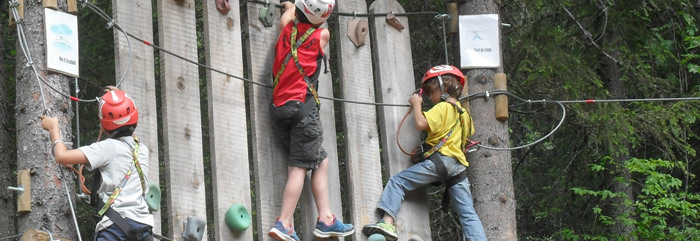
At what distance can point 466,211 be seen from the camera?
8312 mm

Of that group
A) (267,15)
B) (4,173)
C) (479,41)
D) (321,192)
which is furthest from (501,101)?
(4,173)

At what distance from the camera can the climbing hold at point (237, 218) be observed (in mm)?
7309

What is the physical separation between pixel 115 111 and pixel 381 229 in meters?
2.33

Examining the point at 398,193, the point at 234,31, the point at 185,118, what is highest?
the point at 234,31

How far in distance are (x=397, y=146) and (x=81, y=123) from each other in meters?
4.52

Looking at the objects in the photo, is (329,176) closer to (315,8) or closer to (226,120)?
(226,120)

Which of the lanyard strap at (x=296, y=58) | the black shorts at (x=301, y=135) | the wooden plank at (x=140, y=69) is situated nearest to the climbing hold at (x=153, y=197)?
the wooden plank at (x=140, y=69)

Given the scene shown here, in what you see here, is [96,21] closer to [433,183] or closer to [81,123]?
[81,123]

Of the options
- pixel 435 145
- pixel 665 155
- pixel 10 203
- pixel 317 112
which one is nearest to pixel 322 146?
pixel 317 112

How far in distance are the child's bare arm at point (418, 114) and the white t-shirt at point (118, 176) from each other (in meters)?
2.43

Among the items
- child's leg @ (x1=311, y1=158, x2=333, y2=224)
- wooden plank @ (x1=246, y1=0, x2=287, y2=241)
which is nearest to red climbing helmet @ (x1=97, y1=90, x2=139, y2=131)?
wooden plank @ (x1=246, y1=0, x2=287, y2=241)

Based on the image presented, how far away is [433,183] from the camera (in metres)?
8.44

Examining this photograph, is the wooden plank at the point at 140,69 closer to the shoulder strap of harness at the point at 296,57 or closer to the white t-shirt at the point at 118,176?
the white t-shirt at the point at 118,176

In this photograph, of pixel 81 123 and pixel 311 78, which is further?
pixel 81 123
